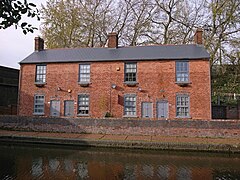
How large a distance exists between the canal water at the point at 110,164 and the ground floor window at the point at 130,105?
633 centimetres

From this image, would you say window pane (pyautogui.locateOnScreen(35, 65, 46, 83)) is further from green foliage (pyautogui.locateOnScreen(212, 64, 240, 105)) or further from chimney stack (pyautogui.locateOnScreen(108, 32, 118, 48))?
green foliage (pyautogui.locateOnScreen(212, 64, 240, 105))

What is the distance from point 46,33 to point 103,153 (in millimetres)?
20458

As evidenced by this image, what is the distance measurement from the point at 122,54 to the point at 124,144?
366 inches

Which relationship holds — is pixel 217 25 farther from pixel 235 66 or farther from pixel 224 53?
pixel 235 66

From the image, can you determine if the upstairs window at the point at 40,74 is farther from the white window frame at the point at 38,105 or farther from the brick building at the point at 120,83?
the white window frame at the point at 38,105

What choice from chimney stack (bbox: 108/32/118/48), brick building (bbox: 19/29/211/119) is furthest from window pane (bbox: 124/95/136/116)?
chimney stack (bbox: 108/32/118/48)

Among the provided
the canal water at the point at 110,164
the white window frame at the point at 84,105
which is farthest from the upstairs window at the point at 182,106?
the white window frame at the point at 84,105

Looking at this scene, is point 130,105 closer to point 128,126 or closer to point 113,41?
point 128,126

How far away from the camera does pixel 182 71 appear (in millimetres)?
17547

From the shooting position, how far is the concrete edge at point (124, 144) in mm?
11203

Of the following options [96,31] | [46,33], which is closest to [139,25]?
[96,31]

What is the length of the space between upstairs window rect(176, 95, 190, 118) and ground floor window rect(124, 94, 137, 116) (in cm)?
333

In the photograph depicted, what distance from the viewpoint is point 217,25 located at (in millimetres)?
22328

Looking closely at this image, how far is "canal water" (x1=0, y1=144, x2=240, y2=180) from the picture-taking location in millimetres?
7484
